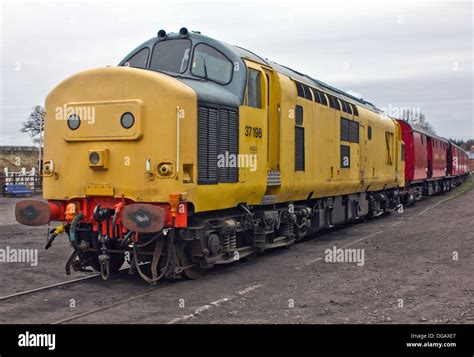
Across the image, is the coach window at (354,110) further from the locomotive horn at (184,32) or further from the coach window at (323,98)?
the locomotive horn at (184,32)

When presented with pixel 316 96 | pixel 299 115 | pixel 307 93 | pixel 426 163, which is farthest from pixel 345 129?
pixel 426 163

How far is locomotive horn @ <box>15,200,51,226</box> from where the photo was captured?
9.30 m

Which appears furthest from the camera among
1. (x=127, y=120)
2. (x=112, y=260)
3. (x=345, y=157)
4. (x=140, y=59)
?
(x=345, y=157)

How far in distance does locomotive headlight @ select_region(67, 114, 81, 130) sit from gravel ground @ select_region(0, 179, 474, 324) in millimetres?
2545

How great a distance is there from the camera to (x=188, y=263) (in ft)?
31.2

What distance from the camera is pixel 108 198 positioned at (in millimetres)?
9062

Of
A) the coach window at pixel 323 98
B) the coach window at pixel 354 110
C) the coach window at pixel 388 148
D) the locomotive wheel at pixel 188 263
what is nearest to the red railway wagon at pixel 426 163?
the coach window at pixel 388 148

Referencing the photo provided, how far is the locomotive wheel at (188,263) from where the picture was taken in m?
9.35

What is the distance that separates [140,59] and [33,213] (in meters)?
3.42

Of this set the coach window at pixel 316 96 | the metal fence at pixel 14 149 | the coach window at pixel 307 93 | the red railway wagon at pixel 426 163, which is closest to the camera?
the coach window at pixel 307 93

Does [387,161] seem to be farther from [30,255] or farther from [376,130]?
[30,255]

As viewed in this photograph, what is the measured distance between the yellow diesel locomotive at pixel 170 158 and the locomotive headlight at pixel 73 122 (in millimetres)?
20

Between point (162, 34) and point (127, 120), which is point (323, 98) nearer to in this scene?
point (162, 34)

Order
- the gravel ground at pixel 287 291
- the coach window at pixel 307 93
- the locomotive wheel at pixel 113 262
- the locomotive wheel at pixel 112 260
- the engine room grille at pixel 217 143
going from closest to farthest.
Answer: the gravel ground at pixel 287 291, the engine room grille at pixel 217 143, the locomotive wheel at pixel 112 260, the locomotive wheel at pixel 113 262, the coach window at pixel 307 93
